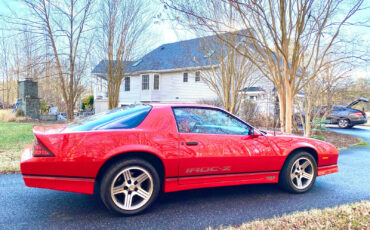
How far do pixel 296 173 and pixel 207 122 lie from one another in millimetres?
1741

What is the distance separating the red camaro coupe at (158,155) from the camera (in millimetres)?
2668

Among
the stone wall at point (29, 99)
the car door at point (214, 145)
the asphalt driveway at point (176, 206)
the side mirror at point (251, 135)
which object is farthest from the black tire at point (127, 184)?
the stone wall at point (29, 99)

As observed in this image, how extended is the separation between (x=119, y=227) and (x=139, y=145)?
94 cm

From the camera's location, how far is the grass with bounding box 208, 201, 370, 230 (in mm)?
2514

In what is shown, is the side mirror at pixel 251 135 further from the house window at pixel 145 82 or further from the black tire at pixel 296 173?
the house window at pixel 145 82

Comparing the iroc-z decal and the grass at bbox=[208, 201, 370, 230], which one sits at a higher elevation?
the iroc-z decal

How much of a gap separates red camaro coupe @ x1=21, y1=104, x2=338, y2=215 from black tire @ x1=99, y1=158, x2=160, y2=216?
1cm

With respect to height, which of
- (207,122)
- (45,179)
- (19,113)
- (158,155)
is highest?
(207,122)

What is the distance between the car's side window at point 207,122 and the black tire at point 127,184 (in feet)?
2.33

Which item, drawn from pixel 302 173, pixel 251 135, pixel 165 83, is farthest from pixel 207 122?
pixel 165 83

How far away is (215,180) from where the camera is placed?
330 cm

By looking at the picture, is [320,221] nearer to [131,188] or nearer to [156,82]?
[131,188]

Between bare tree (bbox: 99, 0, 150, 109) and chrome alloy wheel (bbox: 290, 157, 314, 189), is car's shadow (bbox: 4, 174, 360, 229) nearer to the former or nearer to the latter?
chrome alloy wheel (bbox: 290, 157, 314, 189)

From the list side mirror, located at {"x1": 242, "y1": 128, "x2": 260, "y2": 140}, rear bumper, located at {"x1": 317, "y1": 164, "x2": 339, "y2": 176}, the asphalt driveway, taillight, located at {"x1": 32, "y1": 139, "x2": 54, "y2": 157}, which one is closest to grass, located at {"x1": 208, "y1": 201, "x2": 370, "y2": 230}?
the asphalt driveway
